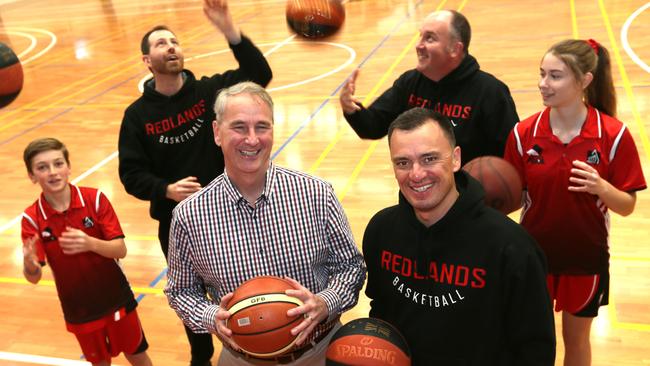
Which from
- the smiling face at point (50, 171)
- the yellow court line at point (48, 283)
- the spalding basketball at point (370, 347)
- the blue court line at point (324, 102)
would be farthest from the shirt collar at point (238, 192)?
the blue court line at point (324, 102)

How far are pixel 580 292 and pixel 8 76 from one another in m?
4.59

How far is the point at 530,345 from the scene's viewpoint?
2393 millimetres

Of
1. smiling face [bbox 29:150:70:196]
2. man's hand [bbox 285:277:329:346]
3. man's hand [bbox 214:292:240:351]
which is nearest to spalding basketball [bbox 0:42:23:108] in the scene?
smiling face [bbox 29:150:70:196]

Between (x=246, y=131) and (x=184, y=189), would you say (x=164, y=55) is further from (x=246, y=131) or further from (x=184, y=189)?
(x=246, y=131)

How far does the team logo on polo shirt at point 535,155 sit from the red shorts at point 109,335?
2878 millimetres

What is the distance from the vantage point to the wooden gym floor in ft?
17.1

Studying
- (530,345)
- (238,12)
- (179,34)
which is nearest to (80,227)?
(530,345)

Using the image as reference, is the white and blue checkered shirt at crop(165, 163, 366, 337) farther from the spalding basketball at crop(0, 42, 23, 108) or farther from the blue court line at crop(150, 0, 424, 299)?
the blue court line at crop(150, 0, 424, 299)

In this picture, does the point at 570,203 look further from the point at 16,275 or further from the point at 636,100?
the point at 636,100

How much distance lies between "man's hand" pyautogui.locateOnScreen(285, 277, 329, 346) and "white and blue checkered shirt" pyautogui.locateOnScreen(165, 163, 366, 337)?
Answer: 93mm

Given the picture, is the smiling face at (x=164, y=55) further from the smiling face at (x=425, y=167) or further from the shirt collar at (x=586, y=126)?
the shirt collar at (x=586, y=126)

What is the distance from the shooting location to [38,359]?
195 inches

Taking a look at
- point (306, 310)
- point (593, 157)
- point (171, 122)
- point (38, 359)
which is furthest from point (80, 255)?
point (593, 157)

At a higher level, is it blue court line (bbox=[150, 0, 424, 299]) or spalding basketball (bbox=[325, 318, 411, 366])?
spalding basketball (bbox=[325, 318, 411, 366])
